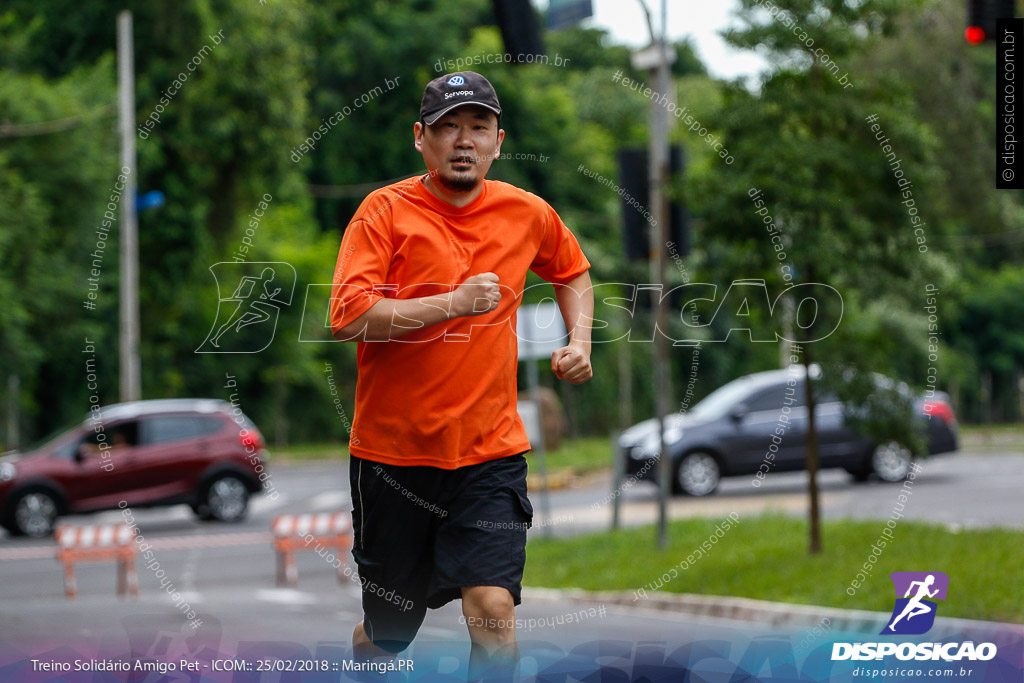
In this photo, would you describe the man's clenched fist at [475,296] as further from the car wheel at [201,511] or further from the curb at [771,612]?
the car wheel at [201,511]

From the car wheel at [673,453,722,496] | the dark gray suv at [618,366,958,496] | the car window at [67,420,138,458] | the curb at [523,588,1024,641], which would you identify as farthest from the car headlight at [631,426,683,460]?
the car window at [67,420,138,458]

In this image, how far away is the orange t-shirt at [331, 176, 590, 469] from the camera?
3.48 meters

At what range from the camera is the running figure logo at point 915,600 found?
623 centimetres

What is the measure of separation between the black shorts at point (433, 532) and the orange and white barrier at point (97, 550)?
8.62 m

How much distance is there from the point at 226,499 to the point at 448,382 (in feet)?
45.7

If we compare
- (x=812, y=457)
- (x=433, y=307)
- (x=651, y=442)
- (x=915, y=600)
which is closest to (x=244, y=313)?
(x=433, y=307)

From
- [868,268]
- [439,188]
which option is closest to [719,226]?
[868,268]

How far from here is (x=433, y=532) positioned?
3705mm

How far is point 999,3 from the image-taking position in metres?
6.22

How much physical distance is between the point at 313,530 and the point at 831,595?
17.8 ft

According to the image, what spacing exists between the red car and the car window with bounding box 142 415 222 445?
0.01 metres

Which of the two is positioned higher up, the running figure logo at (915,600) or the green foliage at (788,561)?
the running figure logo at (915,600)

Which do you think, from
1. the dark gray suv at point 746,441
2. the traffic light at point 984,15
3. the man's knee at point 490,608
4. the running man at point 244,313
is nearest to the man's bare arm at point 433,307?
the man's knee at point 490,608

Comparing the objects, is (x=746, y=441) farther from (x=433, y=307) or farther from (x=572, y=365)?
(x=433, y=307)
